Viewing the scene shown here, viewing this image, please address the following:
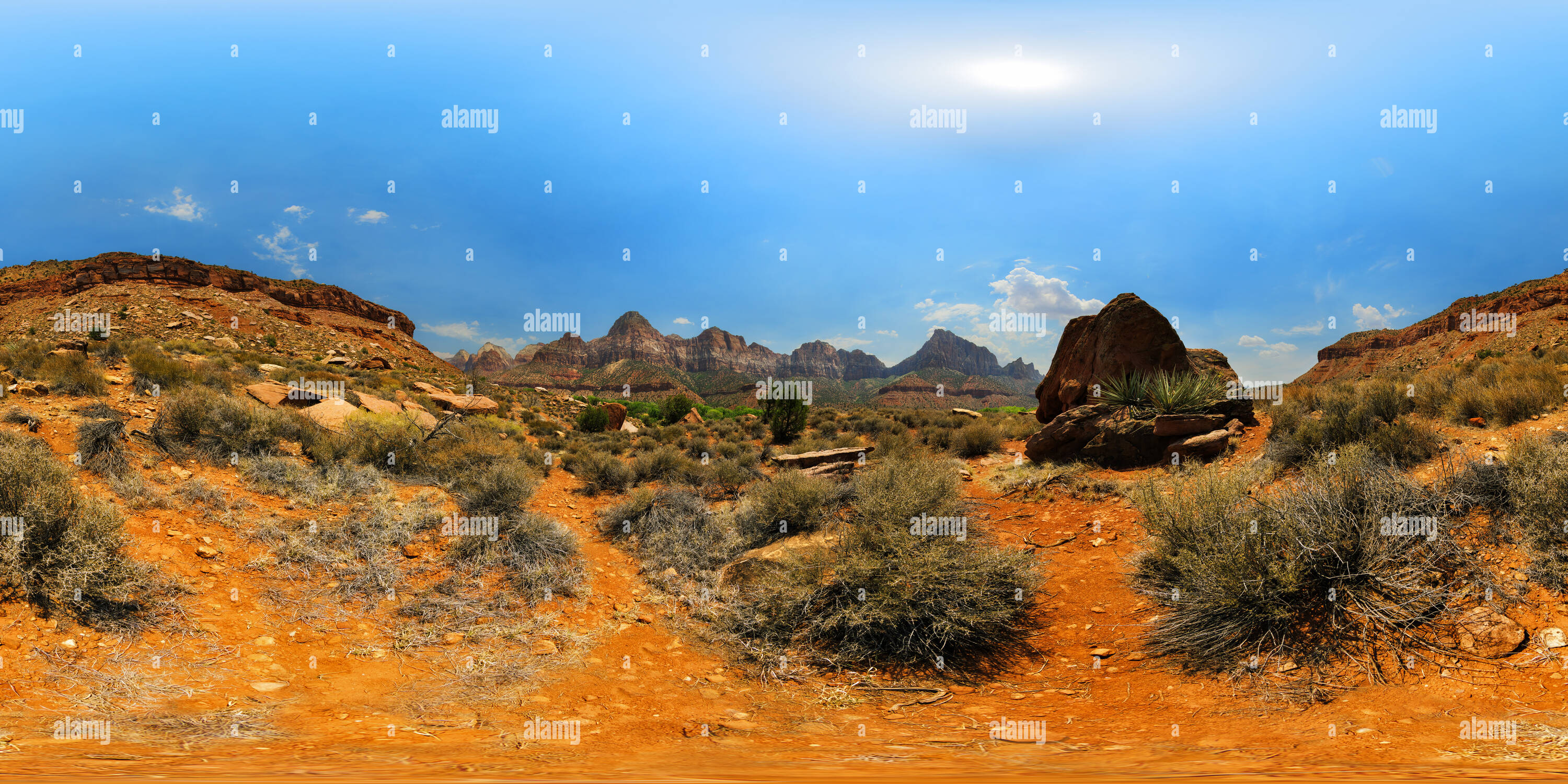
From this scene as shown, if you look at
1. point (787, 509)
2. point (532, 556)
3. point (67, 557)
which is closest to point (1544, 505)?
point (787, 509)

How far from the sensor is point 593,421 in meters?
22.2

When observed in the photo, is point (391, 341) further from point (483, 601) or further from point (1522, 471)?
point (1522, 471)

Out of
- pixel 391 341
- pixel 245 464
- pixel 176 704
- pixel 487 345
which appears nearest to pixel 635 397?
pixel 391 341

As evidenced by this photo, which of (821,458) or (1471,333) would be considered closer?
(821,458)

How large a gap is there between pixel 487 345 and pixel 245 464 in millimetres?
179593

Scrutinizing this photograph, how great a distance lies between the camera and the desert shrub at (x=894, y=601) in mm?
5426

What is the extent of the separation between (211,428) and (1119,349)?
16.7 metres

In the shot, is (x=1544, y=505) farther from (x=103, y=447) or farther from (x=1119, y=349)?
(x=103, y=447)

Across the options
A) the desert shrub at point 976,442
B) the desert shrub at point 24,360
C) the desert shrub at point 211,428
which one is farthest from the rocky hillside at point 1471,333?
the desert shrub at point 24,360

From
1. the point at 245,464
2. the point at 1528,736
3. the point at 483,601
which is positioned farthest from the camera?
the point at 245,464

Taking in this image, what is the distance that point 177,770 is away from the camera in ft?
8.89

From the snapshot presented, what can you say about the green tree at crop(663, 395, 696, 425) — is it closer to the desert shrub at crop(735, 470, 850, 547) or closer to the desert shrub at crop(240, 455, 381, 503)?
the desert shrub at crop(240, 455, 381, 503)

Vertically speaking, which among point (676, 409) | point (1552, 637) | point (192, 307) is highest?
point (192, 307)

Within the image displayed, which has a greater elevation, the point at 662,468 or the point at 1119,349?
the point at 1119,349
